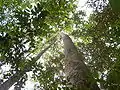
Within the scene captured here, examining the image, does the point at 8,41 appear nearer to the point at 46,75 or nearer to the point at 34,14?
the point at 34,14

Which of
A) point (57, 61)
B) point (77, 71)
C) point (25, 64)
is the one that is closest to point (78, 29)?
point (57, 61)

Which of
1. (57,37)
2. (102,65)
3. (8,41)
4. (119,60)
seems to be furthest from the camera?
(57,37)

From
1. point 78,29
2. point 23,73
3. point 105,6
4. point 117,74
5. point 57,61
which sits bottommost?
point 117,74

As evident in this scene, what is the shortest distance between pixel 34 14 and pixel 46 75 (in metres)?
1.38

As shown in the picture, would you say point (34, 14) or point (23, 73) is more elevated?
point (34, 14)

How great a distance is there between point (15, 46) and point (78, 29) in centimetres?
710

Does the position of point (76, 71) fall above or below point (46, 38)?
below

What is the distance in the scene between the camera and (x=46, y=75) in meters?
4.23

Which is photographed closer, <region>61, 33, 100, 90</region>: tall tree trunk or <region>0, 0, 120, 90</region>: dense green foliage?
<region>0, 0, 120, 90</region>: dense green foliage

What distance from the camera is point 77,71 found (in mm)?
5715

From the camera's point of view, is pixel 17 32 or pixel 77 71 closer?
pixel 17 32

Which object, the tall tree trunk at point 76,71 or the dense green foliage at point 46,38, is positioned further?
the tall tree trunk at point 76,71

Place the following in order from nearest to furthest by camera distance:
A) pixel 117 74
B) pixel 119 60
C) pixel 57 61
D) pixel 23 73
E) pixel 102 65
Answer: pixel 117 74 → pixel 119 60 → pixel 23 73 → pixel 102 65 → pixel 57 61

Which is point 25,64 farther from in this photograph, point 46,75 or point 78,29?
point 78,29
